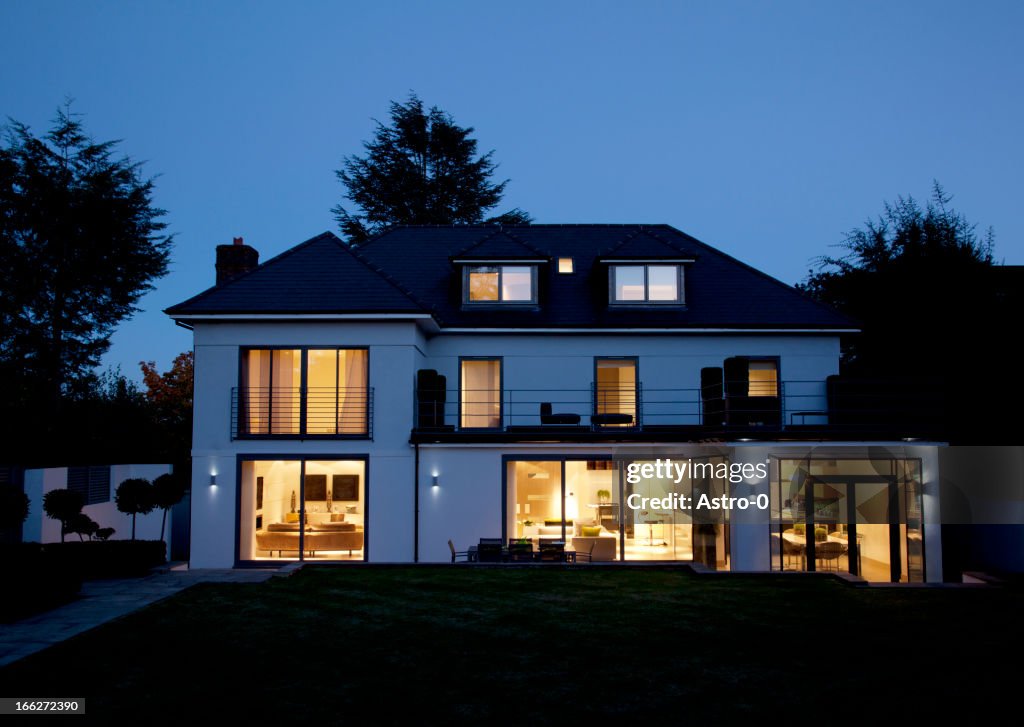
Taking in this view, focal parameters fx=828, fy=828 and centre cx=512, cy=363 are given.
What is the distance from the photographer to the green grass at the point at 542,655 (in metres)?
7.88

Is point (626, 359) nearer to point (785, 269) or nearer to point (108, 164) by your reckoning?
point (108, 164)

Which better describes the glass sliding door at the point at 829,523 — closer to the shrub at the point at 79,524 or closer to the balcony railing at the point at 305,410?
the balcony railing at the point at 305,410

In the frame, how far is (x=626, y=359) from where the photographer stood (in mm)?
21516

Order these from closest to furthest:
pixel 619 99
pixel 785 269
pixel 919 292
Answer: pixel 919 292, pixel 619 99, pixel 785 269

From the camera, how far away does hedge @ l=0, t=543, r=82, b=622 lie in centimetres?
1165

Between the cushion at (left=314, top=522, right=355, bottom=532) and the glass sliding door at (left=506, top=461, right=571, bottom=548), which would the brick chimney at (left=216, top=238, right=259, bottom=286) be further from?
the glass sliding door at (left=506, top=461, right=571, bottom=548)

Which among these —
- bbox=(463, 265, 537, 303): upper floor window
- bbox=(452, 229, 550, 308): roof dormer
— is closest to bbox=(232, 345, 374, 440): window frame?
bbox=(452, 229, 550, 308): roof dormer

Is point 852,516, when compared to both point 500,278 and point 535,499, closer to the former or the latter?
point 535,499

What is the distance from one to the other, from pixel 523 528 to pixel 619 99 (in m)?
120

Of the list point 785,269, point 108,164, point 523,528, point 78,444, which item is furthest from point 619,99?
point 523,528

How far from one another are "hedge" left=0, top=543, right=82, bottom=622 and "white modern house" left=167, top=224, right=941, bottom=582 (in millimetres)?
5549

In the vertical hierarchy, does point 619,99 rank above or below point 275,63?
below

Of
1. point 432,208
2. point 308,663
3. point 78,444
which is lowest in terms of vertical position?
point 308,663

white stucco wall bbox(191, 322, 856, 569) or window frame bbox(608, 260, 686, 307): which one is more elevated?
window frame bbox(608, 260, 686, 307)
